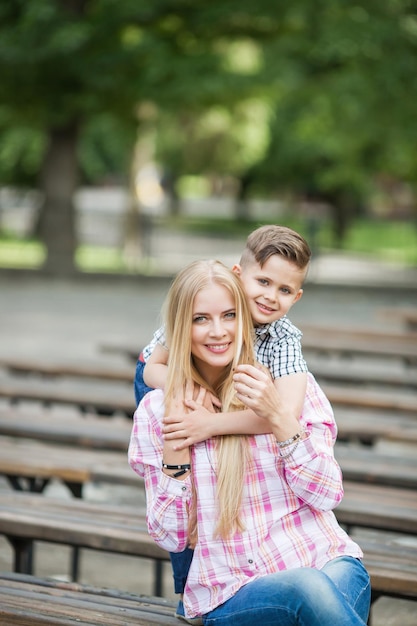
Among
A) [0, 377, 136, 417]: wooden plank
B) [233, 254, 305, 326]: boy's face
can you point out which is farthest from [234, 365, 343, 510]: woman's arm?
[0, 377, 136, 417]: wooden plank

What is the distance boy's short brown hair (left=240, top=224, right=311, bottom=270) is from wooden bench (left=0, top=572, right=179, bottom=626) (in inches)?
42.3

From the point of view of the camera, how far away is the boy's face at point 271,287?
284 cm

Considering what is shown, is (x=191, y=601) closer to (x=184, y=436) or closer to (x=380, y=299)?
(x=184, y=436)

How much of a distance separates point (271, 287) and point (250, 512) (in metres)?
0.59

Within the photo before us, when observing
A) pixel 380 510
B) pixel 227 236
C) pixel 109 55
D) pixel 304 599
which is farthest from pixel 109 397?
pixel 227 236

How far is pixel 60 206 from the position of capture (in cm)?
1942

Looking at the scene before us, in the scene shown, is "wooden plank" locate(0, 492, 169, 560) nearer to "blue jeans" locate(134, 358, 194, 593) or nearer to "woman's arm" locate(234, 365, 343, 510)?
"blue jeans" locate(134, 358, 194, 593)

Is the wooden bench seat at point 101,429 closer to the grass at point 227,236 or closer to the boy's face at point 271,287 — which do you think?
the boy's face at point 271,287

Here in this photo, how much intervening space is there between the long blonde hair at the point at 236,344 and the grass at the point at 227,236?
56.6ft

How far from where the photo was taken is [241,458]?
2775 millimetres

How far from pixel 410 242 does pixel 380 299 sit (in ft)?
74.9

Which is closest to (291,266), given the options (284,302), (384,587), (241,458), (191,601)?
(284,302)

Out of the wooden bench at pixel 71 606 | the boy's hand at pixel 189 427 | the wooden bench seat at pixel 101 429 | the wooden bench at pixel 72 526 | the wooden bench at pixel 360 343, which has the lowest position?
the wooden bench at pixel 71 606

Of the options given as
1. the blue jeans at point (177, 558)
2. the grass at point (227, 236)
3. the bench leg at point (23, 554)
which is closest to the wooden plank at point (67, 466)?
the bench leg at point (23, 554)
